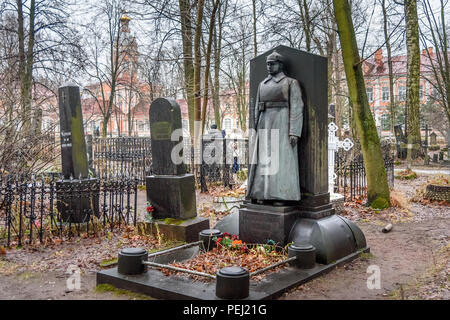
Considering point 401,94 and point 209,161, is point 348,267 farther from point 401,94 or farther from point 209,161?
point 401,94

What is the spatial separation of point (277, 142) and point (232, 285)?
2.48 m

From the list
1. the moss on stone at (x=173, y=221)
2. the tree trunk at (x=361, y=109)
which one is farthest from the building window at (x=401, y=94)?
the moss on stone at (x=173, y=221)

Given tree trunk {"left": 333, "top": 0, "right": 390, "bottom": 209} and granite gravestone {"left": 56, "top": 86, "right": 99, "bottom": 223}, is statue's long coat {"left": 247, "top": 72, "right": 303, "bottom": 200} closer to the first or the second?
granite gravestone {"left": 56, "top": 86, "right": 99, "bottom": 223}

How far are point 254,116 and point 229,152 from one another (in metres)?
9.53

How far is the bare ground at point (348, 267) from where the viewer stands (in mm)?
4426

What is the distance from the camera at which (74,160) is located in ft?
25.9

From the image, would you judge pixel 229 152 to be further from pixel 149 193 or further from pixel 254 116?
pixel 254 116

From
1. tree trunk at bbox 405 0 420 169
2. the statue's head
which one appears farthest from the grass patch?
tree trunk at bbox 405 0 420 169

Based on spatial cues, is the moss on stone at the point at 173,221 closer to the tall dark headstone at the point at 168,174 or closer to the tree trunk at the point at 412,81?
the tall dark headstone at the point at 168,174

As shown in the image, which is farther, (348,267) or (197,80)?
(197,80)

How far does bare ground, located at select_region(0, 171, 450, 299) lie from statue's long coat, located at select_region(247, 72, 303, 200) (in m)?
1.35

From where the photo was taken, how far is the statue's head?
18.7 ft

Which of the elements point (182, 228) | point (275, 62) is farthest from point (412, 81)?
point (182, 228)
